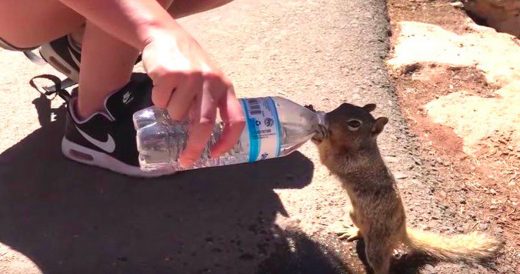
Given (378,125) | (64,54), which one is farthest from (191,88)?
(64,54)

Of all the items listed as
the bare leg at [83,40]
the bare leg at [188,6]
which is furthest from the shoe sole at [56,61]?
the bare leg at [188,6]

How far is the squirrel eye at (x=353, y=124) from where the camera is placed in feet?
6.95

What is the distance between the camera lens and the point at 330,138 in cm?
218

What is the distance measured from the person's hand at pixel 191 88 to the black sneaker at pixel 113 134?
0.90 metres

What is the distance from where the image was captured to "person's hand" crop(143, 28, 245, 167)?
4.12 feet

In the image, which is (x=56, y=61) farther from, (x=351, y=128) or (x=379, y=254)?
(x=379, y=254)

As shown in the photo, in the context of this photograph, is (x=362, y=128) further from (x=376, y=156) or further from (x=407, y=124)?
(x=407, y=124)

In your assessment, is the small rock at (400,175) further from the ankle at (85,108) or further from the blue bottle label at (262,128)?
the ankle at (85,108)

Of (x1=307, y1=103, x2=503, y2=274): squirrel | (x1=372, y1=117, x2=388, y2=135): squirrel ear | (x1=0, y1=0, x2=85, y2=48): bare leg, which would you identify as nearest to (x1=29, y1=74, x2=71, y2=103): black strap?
(x1=0, y1=0, x2=85, y2=48): bare leg

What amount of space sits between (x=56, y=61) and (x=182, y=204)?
66cm

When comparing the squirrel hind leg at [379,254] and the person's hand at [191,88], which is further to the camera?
the squirrel hind leg at [379,254]

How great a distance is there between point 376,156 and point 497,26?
2034mm

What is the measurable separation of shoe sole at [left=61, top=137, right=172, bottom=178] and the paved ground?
24 millimetres

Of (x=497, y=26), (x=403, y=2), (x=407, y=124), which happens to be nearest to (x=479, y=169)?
(x=407, y=124)
